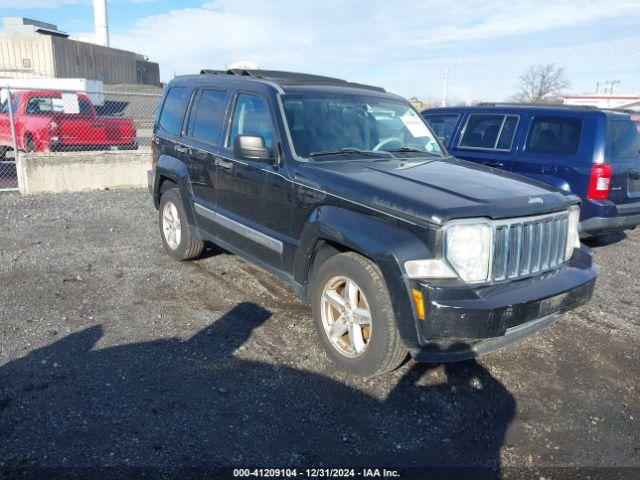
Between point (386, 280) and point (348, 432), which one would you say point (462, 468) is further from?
point (386, 280)

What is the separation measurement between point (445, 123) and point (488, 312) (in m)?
5.99

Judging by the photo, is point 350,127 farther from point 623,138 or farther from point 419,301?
Answer: point 623,138

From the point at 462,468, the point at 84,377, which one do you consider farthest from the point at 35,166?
the point at 462,468

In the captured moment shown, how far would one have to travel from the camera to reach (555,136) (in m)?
6.75

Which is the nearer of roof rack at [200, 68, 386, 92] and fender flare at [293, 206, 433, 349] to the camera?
fender flare at [293, 206, 433, 349]

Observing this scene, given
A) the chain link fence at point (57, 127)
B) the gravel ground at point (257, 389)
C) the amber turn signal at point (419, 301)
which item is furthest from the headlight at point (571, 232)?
the chain link fence at point (57, 127)

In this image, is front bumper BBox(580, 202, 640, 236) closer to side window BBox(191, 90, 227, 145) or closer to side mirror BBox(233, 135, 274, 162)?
side mirror BBox(233, 135, 274, 162)

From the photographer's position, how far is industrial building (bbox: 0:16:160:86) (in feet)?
128

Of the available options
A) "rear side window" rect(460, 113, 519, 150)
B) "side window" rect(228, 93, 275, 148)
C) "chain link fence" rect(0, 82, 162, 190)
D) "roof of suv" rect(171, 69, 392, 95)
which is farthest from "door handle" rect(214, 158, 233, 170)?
"chain link fence" rect(0, 82, 162, 190)

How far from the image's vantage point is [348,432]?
10.1 ft

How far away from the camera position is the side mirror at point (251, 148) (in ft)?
13.2

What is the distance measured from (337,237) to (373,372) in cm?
93

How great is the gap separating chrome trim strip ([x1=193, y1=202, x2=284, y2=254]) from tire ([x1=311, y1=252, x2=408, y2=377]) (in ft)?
1.79

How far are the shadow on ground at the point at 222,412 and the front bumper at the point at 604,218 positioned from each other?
10.9 ft
